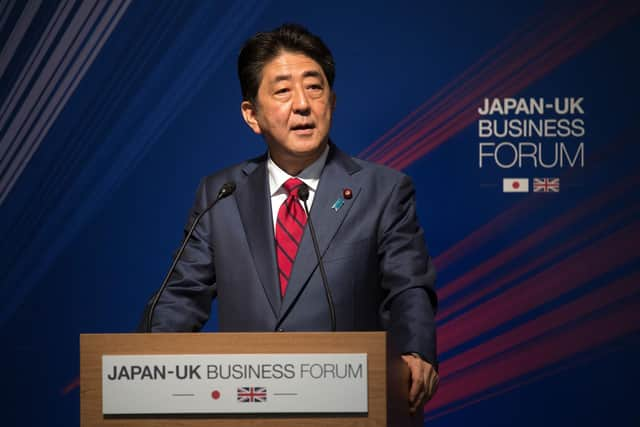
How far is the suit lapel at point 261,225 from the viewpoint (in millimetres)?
2402

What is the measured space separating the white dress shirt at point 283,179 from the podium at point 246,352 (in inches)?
33.0

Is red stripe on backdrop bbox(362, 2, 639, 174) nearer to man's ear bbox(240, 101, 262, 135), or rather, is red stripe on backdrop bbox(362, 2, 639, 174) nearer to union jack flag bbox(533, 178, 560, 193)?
union jack flag bbox(533, 178, 560, 193)

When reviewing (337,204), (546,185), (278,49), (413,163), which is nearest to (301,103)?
(278,49)

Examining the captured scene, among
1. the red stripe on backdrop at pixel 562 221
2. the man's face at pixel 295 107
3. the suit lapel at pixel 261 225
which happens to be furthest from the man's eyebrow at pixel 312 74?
the red stripe on backdrop at pixel 562 221

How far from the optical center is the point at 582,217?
11.0 ft

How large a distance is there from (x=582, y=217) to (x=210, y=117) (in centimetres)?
147

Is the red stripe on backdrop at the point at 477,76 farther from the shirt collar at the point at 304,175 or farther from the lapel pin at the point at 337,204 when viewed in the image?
the lapel pin at the point at 337,204

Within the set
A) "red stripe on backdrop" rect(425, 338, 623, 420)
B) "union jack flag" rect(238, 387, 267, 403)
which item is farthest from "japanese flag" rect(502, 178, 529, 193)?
"union jack flag" rect(238, 387, 267, 403)

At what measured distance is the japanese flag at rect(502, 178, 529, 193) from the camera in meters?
3.37

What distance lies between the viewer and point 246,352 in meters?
1.68

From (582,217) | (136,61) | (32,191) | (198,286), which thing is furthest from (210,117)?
(582,217)

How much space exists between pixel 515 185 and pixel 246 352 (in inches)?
76.4

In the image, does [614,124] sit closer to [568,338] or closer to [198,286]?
[568,338]

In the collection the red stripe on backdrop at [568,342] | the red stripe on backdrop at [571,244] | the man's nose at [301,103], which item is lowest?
the red stripe on backdrop at [568,342]
